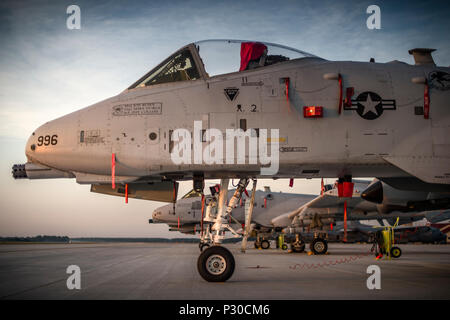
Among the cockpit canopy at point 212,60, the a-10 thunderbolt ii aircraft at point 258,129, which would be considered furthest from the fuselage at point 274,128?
the cockpit canopy at point 212,60

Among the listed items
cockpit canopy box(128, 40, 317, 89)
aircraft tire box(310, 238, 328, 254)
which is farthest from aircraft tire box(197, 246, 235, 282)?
aircraft tire box(310, 238, 328, 254)

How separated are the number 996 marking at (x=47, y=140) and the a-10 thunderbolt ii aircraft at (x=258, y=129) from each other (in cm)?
2

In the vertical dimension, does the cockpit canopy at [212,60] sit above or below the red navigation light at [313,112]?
above

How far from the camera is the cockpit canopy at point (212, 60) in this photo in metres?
6.92

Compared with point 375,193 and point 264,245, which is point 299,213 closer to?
point 264,245

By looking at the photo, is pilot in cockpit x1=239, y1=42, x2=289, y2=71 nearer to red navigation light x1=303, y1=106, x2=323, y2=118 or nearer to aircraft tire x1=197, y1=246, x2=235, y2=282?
red navigation light x1=303, y1=106, x2=323, y2=118

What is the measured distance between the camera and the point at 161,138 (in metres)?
6.38

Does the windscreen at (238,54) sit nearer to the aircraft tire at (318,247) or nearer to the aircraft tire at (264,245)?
the aircraft tire at (318,247)

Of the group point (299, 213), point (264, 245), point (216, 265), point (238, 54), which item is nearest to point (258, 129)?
point (238, 54)

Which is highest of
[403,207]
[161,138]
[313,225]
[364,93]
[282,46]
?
[282,46]
